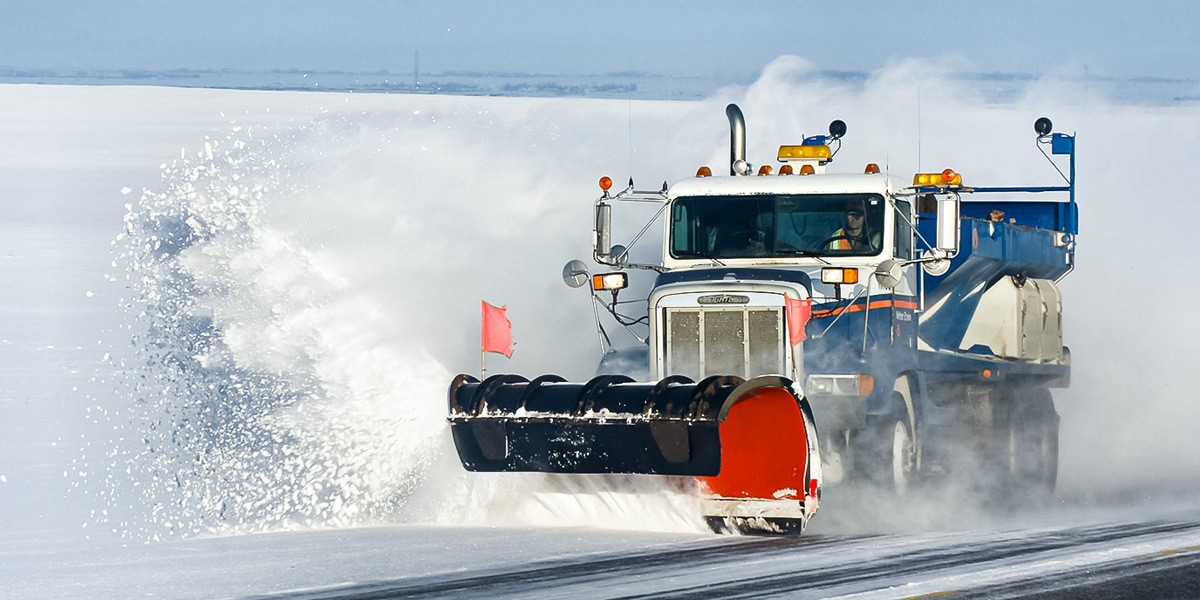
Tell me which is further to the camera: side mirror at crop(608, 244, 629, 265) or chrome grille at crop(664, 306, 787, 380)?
side mirror at crop(608, 244, 629, 265)

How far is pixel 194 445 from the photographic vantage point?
43.9ft

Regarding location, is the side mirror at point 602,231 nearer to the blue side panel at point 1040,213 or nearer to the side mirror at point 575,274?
the side mirror at point 575,274

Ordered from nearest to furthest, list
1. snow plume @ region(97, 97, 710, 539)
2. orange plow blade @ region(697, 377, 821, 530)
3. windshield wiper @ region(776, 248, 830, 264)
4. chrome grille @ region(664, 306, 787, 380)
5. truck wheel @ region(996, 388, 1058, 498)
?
orange plow blade @ region(697, 377, 821, 530), chrome grille @ region(664, 306, 787, 380), windshield wiper @ region(776, 248, 830, 264), snow plume @ region(97, 97, 710, 539), truck wheel @ region(996, 388, 1058, 498)

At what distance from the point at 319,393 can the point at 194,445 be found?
1.12 m

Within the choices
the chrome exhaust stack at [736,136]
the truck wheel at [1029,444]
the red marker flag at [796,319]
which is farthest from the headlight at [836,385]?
the truck wheel at [1029,444]

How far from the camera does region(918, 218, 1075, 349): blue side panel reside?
1288 cm

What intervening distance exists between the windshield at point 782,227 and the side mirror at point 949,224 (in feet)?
1.88

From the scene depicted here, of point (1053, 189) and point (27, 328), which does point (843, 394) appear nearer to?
point (1053, 189)

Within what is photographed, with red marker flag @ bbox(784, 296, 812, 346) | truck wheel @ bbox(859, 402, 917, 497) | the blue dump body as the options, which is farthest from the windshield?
truck wheel @ bbox(859, 402, 917, 497)

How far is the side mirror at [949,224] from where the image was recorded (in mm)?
A: 11539

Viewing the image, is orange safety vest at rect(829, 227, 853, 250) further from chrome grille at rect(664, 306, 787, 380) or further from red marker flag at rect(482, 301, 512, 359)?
red marker flag at rect(482, 301, 512, 359)

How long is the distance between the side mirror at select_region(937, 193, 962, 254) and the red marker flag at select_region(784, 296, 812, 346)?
1.15 metres

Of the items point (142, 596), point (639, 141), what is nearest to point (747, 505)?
point (142, 596)

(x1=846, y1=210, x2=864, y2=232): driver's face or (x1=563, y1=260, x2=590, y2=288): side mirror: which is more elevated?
(x1=846, y1=210, x2=864, y2=232): driver's face
